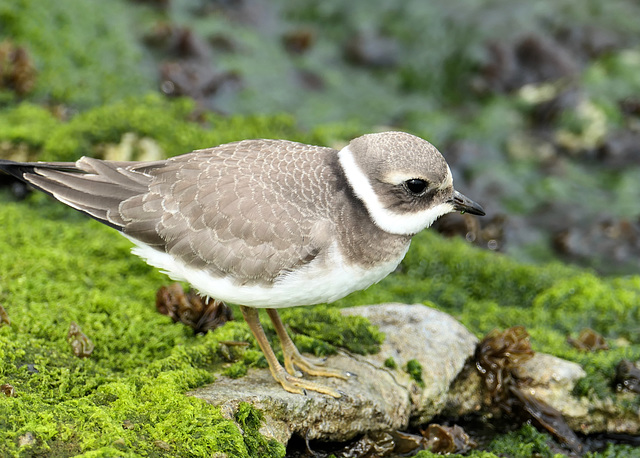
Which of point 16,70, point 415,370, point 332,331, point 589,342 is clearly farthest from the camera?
point 16,70

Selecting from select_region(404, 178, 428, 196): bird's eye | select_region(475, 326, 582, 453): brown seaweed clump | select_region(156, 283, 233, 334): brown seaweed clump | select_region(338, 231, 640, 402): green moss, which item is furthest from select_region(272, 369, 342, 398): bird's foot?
select_region(338, 231, 640, 402): green moss

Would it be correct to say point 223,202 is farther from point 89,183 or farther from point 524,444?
point 524,444

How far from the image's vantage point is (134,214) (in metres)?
5.77

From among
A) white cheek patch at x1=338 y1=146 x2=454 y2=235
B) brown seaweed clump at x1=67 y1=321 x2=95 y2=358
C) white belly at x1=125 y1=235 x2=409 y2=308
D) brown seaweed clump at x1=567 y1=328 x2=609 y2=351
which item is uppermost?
white cheek patch at x1=338 y1=146 x2=454 y2=235

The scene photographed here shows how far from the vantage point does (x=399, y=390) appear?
19.8ft

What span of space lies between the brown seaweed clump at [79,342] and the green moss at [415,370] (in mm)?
2876

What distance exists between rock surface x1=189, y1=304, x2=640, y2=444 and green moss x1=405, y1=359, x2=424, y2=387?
1.5 inches

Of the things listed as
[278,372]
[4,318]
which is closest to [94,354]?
→ [4,318]

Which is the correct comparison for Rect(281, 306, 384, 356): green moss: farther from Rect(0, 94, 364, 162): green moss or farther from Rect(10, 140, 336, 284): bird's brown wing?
Rect(0, 94, 364, 162): green moss

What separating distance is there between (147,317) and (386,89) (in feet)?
29.5

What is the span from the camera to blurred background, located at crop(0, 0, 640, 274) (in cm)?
1052

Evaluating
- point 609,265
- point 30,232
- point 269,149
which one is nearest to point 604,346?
point 609,265

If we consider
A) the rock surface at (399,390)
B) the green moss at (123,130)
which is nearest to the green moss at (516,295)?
the rock surface at (399,390)

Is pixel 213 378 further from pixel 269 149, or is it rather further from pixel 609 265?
pixel 609 265
